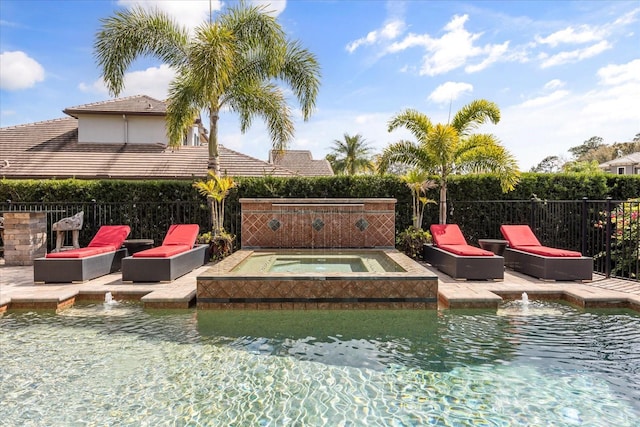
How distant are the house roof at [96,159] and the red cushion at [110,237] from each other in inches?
221

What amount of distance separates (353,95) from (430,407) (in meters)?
15.0

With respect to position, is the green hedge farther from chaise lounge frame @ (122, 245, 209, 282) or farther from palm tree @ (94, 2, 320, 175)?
chaise lounge frame @ (122, 245, 209, 282)

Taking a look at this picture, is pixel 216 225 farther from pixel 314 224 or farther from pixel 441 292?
pixel 441 292

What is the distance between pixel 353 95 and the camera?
16.7 meters

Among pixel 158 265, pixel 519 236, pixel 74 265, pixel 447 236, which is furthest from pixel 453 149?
pixel 74 265

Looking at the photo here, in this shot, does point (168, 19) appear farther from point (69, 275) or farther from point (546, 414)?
point (546, 414)

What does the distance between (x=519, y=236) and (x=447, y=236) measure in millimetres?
1716

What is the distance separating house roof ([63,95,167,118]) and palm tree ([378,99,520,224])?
38.8ft

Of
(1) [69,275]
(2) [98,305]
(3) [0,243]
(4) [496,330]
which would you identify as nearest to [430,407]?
(4) [496,330]

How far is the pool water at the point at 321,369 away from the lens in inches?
125

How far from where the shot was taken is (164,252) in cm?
Answer: 825

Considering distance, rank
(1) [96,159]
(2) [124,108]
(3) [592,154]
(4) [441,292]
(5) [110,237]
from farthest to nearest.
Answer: (3) [592,154]
(2) [124,108]
(1) [96,159]
(5) [110,237]
(4) [441,292]

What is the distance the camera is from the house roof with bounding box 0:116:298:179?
1582 centimetres

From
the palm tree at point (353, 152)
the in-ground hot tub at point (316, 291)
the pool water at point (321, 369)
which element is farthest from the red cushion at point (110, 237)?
the palm tree at point (353, 152)
